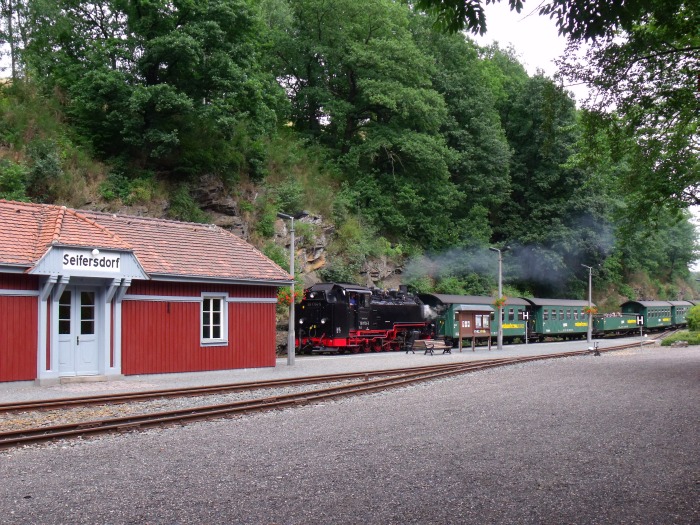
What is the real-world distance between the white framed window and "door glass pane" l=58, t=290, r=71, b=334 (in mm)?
3851

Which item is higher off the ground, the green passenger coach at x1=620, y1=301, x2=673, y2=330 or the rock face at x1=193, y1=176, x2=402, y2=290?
the rock face at x1=193, y1=176, x2=402, y2=290

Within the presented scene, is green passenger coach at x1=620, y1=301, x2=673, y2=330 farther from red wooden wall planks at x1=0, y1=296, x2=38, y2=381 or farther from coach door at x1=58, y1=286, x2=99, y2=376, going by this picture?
red wooden wall planks at x1=0, y1=296, x2=38, y2=381

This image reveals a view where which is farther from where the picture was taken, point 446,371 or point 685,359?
point 685,359

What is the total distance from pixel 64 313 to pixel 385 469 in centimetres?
1158

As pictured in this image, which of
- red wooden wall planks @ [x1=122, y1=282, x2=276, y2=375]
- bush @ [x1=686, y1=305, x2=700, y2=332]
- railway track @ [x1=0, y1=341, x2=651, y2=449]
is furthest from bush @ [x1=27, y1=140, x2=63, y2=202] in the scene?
bush @ [x1=686, y1=305, x2=700, y2=332]

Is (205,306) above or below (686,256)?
below

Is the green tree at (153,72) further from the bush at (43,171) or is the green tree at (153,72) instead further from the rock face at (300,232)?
the bush at (43,171)

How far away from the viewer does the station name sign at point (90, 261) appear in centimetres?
1609

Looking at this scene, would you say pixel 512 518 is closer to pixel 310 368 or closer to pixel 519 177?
pixel 310 368

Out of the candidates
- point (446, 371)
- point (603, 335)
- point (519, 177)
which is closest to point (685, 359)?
point (446, 371)

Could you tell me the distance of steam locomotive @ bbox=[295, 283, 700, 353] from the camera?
2909 centimetres

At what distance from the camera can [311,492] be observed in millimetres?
6719

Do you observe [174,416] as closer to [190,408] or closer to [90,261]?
[190,408]

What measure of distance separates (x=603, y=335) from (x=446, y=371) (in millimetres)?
34683
